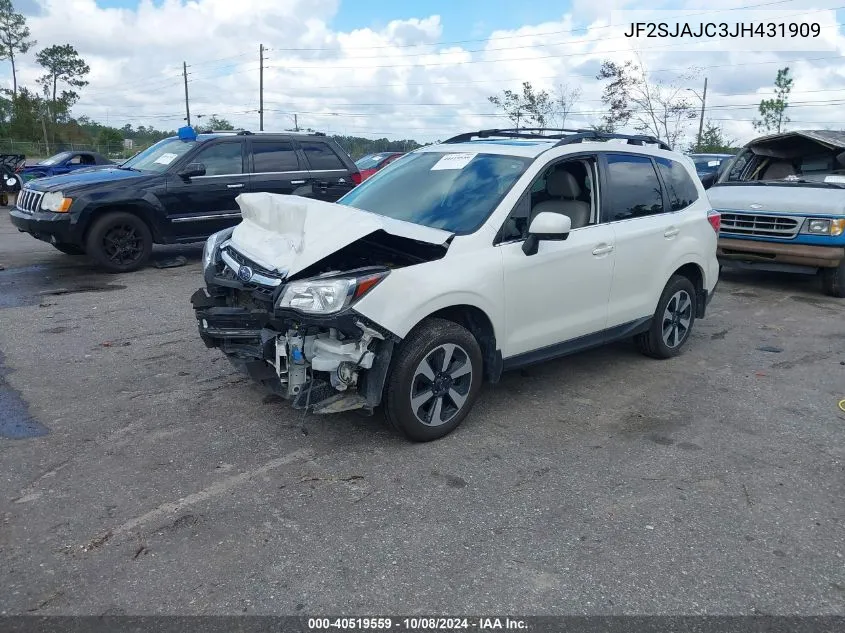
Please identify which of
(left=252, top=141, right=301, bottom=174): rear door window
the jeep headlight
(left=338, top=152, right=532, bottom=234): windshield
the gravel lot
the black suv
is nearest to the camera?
the gravel lot

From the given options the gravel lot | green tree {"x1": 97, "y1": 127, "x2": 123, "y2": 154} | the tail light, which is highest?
green tree {"x1": 97, "y1": 127, "x2": 123, "y2": 154}

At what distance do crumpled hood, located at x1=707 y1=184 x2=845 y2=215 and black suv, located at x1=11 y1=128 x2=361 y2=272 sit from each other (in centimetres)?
524

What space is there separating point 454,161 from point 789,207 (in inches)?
226

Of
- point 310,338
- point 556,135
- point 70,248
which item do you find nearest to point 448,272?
Result: point 310,338

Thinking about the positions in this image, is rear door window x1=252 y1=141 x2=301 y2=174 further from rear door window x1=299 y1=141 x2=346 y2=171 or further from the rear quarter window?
the rear quarter window

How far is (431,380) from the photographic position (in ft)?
14.2

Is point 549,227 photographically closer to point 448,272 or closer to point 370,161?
point 448,272

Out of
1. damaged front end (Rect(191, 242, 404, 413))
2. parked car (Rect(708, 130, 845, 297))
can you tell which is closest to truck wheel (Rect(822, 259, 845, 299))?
parked car (Rect(708, 130, 845, 297))

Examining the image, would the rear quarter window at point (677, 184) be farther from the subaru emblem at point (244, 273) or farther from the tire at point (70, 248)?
the tire at point (70, 248)

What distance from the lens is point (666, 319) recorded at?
613cm

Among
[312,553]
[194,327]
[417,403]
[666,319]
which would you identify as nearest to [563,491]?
[417,403]

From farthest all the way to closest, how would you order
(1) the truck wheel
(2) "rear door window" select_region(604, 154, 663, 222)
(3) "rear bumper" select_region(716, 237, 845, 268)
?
(1) the truck wheel < (3) "rear bumper" select_region(716, 237, 845, 268) < (2) "rear door window" select_region(604, 154, 663, 222)

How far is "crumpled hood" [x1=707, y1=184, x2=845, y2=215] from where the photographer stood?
8805mm

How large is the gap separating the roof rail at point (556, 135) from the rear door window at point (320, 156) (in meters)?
5.40
